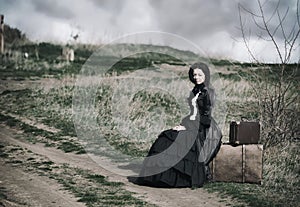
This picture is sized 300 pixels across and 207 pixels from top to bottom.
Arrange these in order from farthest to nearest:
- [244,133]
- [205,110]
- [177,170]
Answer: [244,133] < [205,110] < [177,170]

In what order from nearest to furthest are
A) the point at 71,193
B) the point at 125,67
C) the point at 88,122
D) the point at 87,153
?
the point at 71,193 → the point at 87,153 → the point at 88,122 → the point at 125,67

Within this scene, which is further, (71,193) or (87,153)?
(87,153)

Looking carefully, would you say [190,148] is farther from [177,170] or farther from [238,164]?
[238,164]

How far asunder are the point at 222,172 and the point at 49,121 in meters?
6.74

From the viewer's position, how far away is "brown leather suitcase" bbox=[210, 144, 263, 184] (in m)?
7.13

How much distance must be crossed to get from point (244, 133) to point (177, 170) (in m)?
1.25

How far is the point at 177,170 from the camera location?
676 cm

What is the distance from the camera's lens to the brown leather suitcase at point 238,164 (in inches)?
281

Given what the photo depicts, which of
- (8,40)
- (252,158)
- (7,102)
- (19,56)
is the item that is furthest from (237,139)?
(8,40)

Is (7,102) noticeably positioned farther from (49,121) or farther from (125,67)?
(125,67)

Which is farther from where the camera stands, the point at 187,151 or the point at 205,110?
the point at 205,110

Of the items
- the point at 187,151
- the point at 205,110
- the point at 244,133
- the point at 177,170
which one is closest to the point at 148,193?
the point at 177,170

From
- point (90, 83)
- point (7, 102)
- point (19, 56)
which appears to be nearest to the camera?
point (7, 102)

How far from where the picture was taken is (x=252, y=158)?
7125 mm
